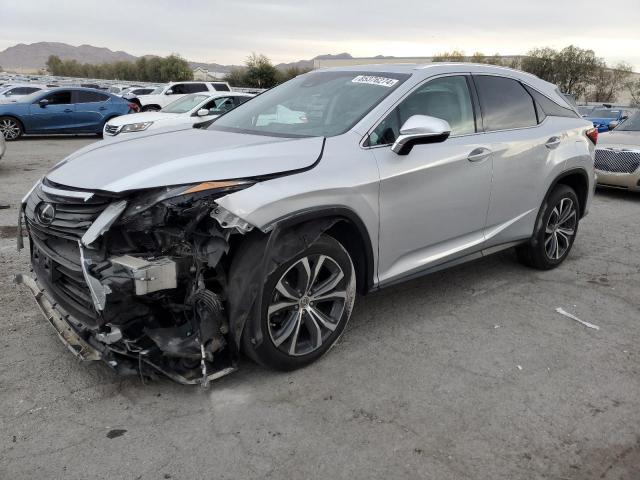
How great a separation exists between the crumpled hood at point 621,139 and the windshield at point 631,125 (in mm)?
162

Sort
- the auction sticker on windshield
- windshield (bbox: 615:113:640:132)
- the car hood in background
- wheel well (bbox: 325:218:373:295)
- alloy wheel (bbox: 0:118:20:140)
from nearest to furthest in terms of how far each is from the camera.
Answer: wheel well (bbox: 325:218:373:295) → the auction sticker on windshield → windshield (bbox: 615:113:640:132) → the car hood in background → alloy wheel (bbox: 0:118:20:140)

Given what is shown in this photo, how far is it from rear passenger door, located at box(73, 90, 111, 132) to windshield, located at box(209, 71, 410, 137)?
13.9 m

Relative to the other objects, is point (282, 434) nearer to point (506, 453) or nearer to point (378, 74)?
point (506, 453)

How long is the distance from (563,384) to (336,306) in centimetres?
144

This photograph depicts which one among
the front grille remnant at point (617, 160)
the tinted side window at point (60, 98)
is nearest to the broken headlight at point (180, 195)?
the front grille remnant at point (617, 160)

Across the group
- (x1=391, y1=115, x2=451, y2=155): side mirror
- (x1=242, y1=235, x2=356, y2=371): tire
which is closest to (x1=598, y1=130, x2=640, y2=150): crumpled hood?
(x1=391, y1=115, x2=451, y2=155): side mirror

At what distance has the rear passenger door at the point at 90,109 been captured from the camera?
16.6 meters

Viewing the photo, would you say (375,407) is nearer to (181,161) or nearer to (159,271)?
(159,271)

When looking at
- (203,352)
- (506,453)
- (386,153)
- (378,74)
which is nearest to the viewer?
(506,453)

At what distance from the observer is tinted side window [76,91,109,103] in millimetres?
16688

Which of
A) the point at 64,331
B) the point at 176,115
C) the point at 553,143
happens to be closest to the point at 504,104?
the point at 553,143

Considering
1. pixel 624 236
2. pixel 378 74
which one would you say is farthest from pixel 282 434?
pixel 624 236

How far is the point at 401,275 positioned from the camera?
12.5 ft

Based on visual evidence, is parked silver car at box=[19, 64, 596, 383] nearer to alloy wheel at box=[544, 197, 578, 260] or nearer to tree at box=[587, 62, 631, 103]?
alloy wheel at box=[544, 197, 578, 260]
